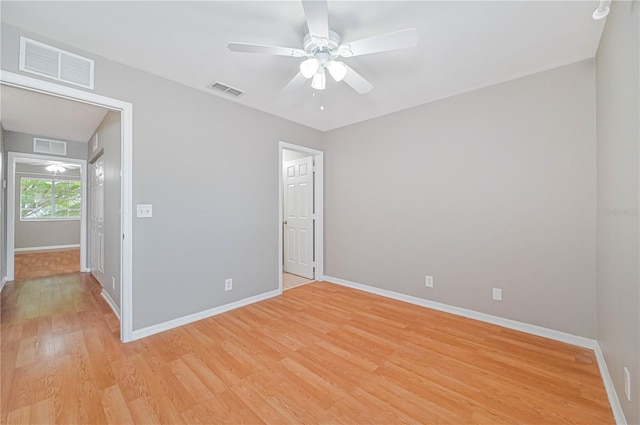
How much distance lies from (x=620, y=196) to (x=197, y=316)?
3605 millimetres

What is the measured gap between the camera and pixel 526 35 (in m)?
1.96

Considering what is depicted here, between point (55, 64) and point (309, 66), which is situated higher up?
point (55, 64)

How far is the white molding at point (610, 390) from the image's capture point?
1429 mm

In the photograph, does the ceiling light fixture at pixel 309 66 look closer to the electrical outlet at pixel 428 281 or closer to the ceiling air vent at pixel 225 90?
the ceiling air vent at pixel 225 90

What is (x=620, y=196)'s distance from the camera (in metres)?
1.51

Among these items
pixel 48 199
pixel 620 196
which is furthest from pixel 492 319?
pixel 48 199

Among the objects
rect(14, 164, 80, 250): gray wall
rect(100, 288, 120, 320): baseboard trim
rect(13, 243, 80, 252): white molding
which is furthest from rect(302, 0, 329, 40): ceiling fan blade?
rect(13, 243, 80, 252): white molding

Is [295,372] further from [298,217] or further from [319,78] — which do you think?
[298,217]

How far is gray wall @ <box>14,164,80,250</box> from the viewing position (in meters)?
6.72

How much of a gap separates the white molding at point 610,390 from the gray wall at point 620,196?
2.3 inches

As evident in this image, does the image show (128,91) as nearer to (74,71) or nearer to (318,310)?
(74,71)

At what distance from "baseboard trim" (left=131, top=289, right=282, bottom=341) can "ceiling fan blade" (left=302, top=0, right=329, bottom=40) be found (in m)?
2.88

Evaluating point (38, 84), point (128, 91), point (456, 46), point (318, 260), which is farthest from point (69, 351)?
point (456, 46)

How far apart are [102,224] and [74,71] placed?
8.44 feet
